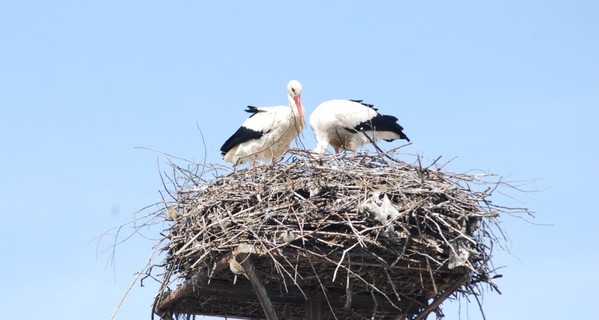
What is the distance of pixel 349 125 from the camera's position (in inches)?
489

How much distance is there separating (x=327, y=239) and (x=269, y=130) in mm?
3716

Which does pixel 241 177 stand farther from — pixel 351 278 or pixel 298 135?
pixel 298 135

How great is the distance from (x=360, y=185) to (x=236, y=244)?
1.04m

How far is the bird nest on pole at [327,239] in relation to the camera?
8.92m

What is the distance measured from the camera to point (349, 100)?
12.7m

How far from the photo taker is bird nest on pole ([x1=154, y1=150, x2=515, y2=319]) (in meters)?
8.92

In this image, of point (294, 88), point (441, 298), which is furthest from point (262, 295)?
point (294, 88)

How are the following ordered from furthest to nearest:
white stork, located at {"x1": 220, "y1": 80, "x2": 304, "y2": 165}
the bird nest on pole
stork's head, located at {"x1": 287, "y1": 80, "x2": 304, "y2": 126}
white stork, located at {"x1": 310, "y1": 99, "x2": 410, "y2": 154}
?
1. stork's head, located at {"x1": 287, "y1": 80, "x2": 304, "y2": 126}
2. white stork, located at {"x1": 220, "y1": 80, "x2": 304, "y2": 165}
3. white stork, located at {"x1": 310, "y1": 99, "x2": 410, "y2": 154}
4. the bird nest on pole

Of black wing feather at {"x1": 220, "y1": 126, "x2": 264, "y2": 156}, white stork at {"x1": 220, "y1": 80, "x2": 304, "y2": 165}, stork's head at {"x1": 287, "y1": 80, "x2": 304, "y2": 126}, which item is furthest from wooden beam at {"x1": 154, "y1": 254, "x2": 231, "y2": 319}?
stork's head at {"x1": 287, "y1": 80, "x2": 304, "y2": 126}

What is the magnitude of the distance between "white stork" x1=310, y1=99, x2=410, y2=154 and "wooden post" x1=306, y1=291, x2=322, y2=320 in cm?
255

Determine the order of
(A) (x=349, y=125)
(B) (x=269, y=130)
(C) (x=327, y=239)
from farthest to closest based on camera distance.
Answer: (B) (x=269, y=130) → (A) (x=349, y=125) → (C) (x=327, y=239)

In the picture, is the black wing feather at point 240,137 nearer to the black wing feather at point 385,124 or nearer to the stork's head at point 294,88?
the stork's head at point 294,88

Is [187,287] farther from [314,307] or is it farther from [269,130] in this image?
[269,130]

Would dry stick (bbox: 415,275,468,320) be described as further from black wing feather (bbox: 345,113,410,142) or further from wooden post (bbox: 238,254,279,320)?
black wing feather (bbox: 345,113,410,142)
